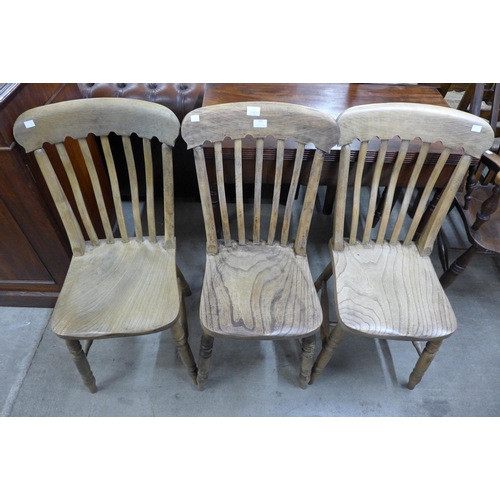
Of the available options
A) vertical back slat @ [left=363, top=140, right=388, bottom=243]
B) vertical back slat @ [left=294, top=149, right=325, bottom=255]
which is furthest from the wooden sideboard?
vertical back slat @ [left=363, top=140, right=388, bottom=243]

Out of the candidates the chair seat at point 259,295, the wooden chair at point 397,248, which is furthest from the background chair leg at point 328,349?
the chair seat at point 259,295

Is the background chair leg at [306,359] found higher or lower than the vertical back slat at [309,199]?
lower

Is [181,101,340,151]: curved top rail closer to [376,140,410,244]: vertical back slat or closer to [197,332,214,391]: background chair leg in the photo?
[376,140,410,244]: vertical back slat

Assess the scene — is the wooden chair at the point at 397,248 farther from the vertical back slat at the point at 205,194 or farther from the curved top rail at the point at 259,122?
the vertical back slat at the point at 205,194

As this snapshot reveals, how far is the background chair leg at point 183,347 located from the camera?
1144 millimetres

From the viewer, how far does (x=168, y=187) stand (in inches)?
44.1

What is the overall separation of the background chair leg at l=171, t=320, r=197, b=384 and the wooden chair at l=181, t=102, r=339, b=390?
4cm

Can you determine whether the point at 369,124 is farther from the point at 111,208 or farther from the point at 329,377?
the point at 111,208

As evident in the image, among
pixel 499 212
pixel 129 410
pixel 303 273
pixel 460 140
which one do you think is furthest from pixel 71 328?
pixel 499 212

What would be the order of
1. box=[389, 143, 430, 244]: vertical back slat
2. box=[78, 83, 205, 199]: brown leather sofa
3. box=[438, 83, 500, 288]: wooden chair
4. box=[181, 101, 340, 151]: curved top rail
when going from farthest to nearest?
box=[78, 83, 205, 199]: brown leather sofa, box=[438, 83, 500, 288]: wooden chair, box=[389, 143, 430, 244]: vertical back slat, box=[181, 101, 340, 151]: curved top rail

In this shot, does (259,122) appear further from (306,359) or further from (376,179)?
(306,359)

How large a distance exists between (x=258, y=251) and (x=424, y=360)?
0.74 metres

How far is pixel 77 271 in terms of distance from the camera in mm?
1188

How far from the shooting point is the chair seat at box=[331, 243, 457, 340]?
1061mm
